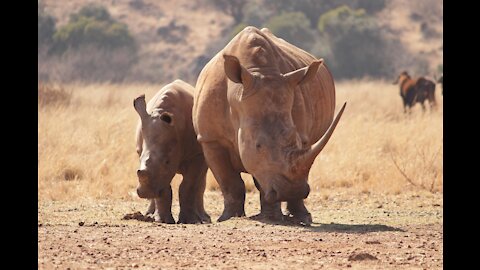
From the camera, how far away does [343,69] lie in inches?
1861

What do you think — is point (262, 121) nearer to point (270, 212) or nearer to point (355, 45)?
point (270, 212)

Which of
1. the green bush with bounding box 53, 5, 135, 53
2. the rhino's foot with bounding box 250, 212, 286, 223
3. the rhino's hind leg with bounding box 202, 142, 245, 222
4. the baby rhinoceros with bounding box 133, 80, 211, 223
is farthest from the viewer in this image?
the green bush with bounding box 53, 5, 135, 53

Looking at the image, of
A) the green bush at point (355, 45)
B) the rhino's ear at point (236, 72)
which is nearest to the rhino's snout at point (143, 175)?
the rhino's ear at point (236, 72)

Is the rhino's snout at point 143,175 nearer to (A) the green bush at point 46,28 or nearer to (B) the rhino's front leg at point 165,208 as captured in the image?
(B) the rhino's front leg at point 165,208

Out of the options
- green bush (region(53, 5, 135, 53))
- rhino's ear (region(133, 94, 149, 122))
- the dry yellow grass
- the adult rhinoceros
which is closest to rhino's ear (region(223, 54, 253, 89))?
the adult rhinoceros

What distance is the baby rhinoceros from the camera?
10992 millimetres

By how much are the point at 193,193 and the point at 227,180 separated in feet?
2.03

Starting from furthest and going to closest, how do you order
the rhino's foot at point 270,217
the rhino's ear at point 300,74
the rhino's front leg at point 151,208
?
the rhino's front leg at point 151,208
the rhino's foot at point 270,217
the rhino's ear at point 300,74

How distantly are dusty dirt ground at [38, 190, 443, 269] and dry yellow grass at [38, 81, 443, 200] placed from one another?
1.85m

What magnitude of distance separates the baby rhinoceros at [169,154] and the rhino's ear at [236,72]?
1041 millimetres

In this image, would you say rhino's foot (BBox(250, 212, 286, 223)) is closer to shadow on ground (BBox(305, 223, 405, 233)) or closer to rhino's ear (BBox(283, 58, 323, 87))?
shadow on ground (BBox(305, 223, 405, 233))

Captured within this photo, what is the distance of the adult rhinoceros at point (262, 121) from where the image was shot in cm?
989
